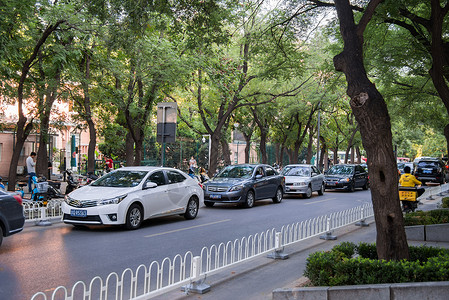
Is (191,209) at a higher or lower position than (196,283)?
higher

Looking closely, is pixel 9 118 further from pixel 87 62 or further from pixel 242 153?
pixel 242 153

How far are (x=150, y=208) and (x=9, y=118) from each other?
1952 centimetres

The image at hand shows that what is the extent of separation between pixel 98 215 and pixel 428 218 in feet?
26.3

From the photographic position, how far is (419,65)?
16.6 m

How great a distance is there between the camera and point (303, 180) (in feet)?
68.0

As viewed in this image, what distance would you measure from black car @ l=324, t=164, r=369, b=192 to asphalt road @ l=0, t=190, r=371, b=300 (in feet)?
36.8

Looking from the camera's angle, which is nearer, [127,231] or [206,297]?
[206,297]

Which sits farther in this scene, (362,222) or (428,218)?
(362,222)

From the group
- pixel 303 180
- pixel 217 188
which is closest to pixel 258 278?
pixel 217 188

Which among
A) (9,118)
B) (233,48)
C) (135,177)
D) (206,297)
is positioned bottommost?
(206,297)

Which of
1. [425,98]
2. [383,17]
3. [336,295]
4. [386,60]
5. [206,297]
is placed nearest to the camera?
[336,295]

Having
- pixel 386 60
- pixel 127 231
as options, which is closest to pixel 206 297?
pixel 127 231

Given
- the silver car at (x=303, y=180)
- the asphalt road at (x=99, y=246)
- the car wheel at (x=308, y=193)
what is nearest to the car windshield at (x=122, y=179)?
the asphalt road at (x=99, y=246)

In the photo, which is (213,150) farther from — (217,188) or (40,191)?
(40,191)
